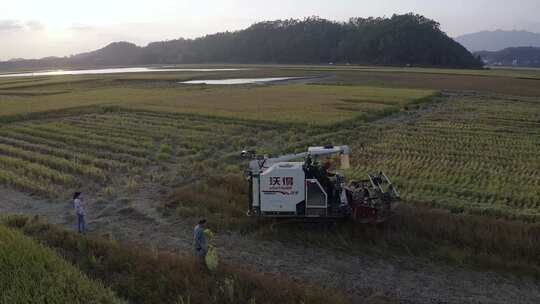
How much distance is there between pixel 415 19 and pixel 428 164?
134m

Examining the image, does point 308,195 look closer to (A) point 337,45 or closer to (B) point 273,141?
(B) point 273,141

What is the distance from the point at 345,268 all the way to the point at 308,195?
236 cm

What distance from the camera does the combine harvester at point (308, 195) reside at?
45.5 feet

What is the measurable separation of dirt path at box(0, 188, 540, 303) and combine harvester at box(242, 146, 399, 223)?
1.02 meters

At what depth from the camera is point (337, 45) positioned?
153 metres

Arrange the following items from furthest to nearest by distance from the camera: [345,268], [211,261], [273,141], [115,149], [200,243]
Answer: [273,141]
[115,149]
[345,268]
[200,243]
[211,261]

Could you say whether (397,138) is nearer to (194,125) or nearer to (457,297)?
(194,125)

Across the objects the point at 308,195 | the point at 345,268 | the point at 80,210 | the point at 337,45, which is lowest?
the point at 345,268

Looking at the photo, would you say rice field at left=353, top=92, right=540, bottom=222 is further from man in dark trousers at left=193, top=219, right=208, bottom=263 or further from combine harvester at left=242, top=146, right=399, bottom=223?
man in dark trousers at left=193, top=219, right=208, bottom=263

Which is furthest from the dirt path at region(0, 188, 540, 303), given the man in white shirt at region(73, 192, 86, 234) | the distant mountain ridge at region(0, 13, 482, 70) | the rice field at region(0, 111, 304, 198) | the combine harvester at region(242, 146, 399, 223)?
the distant mountain ridge at region(0, 13, 482, 70)

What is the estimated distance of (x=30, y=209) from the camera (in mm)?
17188

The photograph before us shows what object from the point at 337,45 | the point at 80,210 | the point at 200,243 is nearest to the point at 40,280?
the point at 200,243

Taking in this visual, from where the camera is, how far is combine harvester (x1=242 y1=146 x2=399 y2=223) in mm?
13859

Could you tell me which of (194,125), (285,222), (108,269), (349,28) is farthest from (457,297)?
(349,28)
